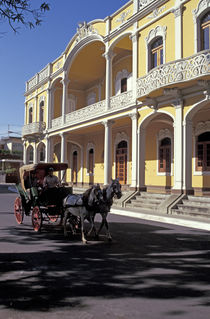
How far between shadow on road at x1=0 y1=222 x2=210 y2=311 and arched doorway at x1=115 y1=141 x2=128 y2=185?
1352 centimetres

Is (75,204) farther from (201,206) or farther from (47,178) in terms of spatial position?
(201,206)

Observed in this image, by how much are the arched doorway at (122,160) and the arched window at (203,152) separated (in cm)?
618

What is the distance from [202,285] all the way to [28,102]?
1149 inches

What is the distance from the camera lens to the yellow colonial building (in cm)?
1302

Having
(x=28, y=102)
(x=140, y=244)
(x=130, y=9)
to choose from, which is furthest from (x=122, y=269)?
(x=28, y=102)

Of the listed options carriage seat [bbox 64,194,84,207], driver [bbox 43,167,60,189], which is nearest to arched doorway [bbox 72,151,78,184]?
driver [bbox 43,167,60,189]

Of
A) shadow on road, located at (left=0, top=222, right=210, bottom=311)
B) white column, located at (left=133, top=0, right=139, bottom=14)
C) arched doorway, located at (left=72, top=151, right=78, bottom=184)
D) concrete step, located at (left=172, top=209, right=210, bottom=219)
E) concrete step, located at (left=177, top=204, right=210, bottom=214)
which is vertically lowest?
shadow on road, located at (left=0, top=222, right=210, bottom=311)

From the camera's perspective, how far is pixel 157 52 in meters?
15.3

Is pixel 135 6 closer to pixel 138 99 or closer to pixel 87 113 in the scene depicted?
pixel 138 99

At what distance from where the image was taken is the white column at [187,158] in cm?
1304

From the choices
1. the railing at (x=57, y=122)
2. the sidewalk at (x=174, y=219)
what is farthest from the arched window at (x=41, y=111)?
the sidewalk at (x=174, y=219)

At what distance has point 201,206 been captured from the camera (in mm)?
11828

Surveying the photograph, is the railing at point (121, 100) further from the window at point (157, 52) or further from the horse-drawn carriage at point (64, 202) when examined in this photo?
the horse-drawn carriage at point (64, 202)

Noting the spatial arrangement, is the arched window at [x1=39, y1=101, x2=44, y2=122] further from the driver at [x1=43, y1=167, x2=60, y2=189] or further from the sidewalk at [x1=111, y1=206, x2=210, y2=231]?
the driver at [x1=43, y1=167, x2=60, y2=189]
